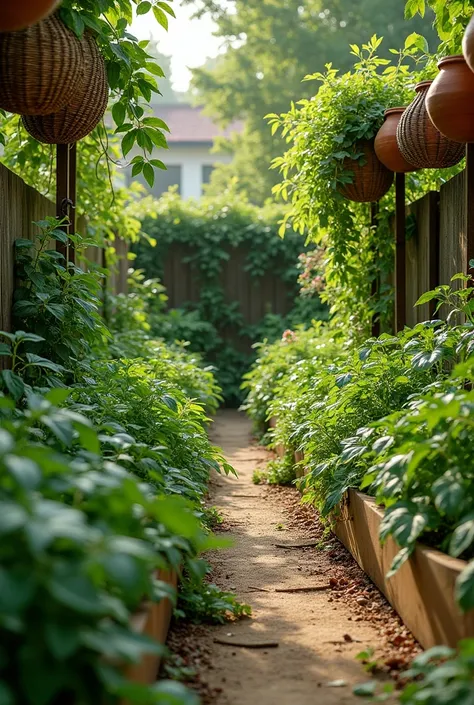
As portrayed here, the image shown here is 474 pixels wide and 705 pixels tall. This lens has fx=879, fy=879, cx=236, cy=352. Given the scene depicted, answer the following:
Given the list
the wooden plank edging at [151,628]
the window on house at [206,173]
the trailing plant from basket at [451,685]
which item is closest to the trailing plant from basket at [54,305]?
the wooden plank edging at [151,628]

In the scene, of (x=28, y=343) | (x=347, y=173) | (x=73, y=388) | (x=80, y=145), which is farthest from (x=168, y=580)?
(x=80, y=145)

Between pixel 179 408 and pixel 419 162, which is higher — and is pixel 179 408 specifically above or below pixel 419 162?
below

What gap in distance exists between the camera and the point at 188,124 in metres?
29.5

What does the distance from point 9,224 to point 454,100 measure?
7.25 ft

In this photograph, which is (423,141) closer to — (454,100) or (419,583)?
(454,100)

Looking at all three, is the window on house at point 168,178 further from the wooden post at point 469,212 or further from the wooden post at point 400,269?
A: the wooden post at point 469,212

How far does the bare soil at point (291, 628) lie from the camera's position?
8.30ft

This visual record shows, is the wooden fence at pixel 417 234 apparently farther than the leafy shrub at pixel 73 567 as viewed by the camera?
Yes

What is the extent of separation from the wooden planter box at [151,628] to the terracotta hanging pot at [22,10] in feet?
6.07

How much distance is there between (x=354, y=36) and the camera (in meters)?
18.1

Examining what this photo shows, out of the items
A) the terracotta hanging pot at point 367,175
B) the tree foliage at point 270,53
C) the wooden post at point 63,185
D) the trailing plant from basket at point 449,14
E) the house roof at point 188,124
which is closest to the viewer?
the trailing plant from basket at point 449,14

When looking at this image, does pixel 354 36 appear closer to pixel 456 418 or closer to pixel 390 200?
pixel 390 200

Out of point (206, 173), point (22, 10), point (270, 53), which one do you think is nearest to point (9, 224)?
point (22, 10)

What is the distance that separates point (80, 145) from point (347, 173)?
1.99 meters
